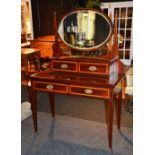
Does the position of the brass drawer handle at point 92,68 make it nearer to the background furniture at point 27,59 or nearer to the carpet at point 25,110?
the carpet at point 25,110

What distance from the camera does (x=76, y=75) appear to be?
95.1 inches

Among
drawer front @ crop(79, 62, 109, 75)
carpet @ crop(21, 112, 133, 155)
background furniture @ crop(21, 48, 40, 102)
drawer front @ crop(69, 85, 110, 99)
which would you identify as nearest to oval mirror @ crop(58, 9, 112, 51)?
drawer front @ crop(79, 62, 109, 75)

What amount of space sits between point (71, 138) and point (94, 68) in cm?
87

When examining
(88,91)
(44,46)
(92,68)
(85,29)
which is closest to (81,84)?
(88,91)

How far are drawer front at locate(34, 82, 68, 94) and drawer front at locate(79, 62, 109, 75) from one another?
0.27 metres

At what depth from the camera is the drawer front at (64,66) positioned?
2.42 metres

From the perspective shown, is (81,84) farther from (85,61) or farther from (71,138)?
(71,138)

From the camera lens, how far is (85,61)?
236cm

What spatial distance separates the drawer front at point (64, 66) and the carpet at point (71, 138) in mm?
793

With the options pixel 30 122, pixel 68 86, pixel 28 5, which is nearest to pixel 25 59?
pixel 28 5

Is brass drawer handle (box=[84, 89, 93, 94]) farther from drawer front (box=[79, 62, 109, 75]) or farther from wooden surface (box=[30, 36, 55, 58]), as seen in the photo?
wooden surface (box=[30, 36, 55, 58])

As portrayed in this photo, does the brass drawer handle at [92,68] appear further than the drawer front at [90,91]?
Yes

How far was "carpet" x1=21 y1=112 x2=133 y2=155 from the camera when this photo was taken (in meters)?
2.35

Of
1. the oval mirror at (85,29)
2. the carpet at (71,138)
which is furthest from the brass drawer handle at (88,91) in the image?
the carpet at (71,138)
